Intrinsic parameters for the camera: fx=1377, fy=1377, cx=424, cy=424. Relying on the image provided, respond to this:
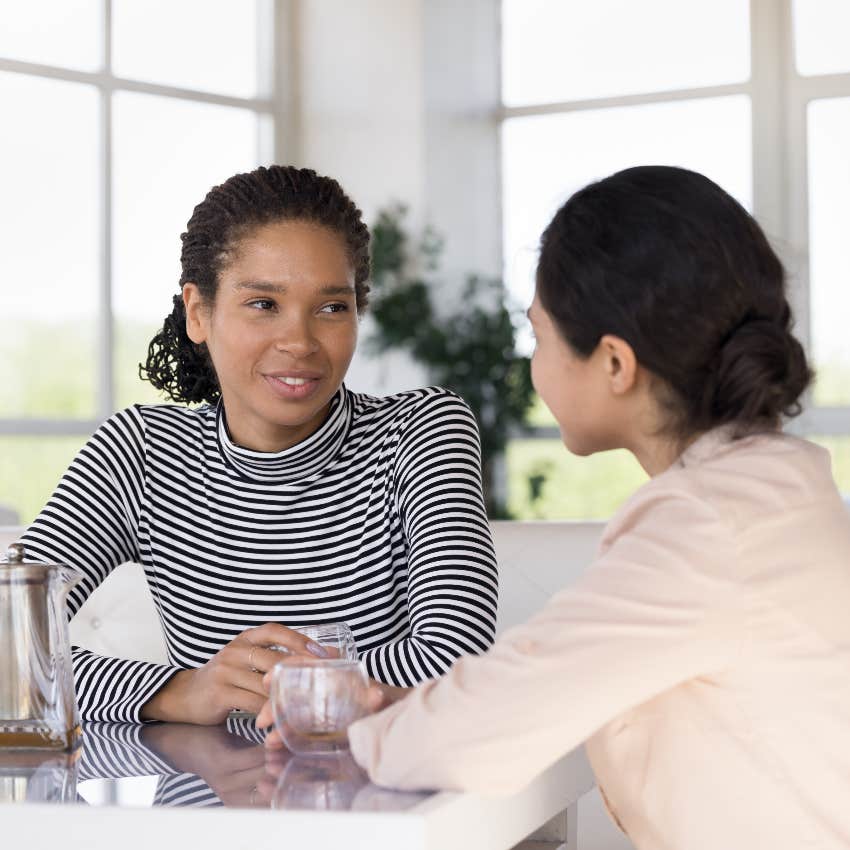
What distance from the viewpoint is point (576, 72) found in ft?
20.0

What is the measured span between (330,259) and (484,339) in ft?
13.5

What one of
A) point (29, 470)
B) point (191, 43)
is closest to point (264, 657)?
point (29, 470)

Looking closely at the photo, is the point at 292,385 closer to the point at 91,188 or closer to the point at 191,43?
the point at 91,188

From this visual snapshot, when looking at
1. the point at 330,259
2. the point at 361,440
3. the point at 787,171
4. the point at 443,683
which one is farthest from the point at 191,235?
the point at 787,171

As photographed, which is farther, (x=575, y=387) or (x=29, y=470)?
(x=29, y=470)

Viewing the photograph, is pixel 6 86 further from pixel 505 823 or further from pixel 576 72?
pixel 505 823

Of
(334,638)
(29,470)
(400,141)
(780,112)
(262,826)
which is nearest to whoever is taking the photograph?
(262,826)

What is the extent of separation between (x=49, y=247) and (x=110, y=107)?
0.67 m

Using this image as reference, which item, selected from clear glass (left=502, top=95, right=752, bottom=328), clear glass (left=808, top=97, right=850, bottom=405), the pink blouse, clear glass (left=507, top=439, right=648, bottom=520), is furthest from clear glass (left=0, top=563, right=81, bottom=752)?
clear glass (left=808, top=97, right=850, bottom=405)

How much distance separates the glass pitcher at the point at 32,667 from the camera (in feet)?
3.83

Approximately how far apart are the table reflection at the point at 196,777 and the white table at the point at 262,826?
2 centimetres

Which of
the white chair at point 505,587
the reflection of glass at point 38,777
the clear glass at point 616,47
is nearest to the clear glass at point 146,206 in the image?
the clear glass at point 616,47

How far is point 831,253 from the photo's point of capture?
5.66 metres

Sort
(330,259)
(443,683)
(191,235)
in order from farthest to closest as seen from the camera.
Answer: (191,235) → (330,259) → (443,683)
